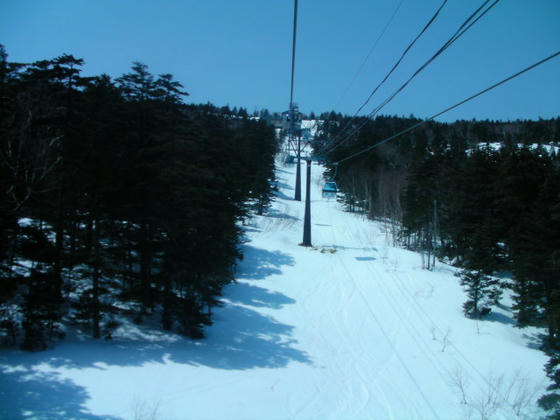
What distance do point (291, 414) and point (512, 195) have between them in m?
26.5

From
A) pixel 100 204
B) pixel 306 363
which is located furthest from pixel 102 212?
pixel 306 363

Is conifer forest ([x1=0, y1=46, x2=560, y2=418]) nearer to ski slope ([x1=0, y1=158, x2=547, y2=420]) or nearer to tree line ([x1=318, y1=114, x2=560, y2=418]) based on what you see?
tree line ([x1=318, y1=114, x2=560, y2=418])

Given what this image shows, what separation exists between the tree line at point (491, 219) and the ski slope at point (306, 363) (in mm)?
1649

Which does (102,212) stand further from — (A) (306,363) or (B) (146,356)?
(A) (306,363)

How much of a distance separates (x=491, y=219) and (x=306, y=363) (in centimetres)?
1959

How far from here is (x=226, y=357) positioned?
11.4m

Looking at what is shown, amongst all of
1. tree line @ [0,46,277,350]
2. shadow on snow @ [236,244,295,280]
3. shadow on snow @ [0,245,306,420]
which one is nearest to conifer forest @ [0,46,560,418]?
tree line @ [0,46,277,350]

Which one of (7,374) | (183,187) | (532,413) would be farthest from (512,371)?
(7,374)

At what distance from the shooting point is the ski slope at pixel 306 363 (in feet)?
25.1

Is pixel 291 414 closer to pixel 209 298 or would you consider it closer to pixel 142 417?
pixel 142 417

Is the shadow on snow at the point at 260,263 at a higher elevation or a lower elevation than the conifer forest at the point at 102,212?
lower

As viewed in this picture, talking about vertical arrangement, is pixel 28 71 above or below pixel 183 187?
above

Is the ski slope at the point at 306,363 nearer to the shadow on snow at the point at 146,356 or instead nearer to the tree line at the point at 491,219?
the shadow on snow at the point at 146,356

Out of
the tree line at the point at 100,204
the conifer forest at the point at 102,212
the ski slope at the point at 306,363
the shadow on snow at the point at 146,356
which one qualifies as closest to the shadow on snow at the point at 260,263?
the ski slope at the point at 306,363
